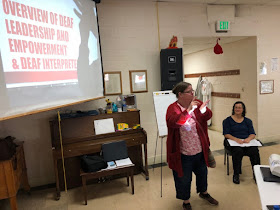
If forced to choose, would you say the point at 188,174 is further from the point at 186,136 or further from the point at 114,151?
the point at 114,151

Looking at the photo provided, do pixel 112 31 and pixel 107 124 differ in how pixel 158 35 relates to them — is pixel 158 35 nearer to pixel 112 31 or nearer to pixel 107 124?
pixel 112 31

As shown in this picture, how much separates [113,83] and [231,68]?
2.92m

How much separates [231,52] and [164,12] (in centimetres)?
209

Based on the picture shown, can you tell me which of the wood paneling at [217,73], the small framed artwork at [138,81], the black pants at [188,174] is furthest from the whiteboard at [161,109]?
the wood paneling at [217,73]

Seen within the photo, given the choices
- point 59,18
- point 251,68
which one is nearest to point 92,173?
point 59,18

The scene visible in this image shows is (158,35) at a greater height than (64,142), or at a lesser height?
greater

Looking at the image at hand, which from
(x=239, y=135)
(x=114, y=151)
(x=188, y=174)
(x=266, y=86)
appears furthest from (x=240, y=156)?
(x=266, y=86)

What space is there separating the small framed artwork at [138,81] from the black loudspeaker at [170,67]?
285mm

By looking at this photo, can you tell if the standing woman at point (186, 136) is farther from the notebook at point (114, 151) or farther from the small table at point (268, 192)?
the notebook at point (114, 151)

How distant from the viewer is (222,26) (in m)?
3.67

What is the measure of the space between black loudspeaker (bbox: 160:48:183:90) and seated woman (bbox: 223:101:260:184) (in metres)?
0.98

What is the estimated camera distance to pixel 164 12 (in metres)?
3.42

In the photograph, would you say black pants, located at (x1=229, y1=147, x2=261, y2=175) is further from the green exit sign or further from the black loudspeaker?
the green exit sign

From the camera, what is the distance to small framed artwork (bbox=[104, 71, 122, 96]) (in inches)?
128
